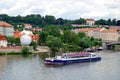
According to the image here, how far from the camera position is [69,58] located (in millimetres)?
40031

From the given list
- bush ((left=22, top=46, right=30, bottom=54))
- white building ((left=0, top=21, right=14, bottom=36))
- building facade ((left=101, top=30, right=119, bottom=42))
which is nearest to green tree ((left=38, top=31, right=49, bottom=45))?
white building ((left=0, top=21, right=14, bottom=36))

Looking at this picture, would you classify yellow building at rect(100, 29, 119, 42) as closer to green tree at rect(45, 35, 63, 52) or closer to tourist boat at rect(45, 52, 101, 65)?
green tree at rect(45, 35, 63, 52)

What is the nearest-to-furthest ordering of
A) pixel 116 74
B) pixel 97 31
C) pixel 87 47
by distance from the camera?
pixel 116 74 → pixel 87 47 → pixel 97 31

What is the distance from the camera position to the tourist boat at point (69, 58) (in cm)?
3808

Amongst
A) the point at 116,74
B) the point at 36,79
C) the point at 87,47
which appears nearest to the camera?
the point at 36,79

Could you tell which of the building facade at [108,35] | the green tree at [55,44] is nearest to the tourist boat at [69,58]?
the green tree at [55,44]

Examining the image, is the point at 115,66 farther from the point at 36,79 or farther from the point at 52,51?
the point at 52,51

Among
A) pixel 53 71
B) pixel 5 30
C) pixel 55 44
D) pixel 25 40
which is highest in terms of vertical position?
pixel 5 30

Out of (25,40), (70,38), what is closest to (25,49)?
(25,40)

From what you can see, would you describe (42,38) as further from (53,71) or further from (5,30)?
(53,71)

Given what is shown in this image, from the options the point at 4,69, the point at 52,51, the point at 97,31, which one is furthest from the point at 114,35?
the point at 4,69

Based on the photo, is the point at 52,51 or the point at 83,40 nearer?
the point at 52,51

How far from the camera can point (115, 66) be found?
3603 centimetres

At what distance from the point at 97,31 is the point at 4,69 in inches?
2240
